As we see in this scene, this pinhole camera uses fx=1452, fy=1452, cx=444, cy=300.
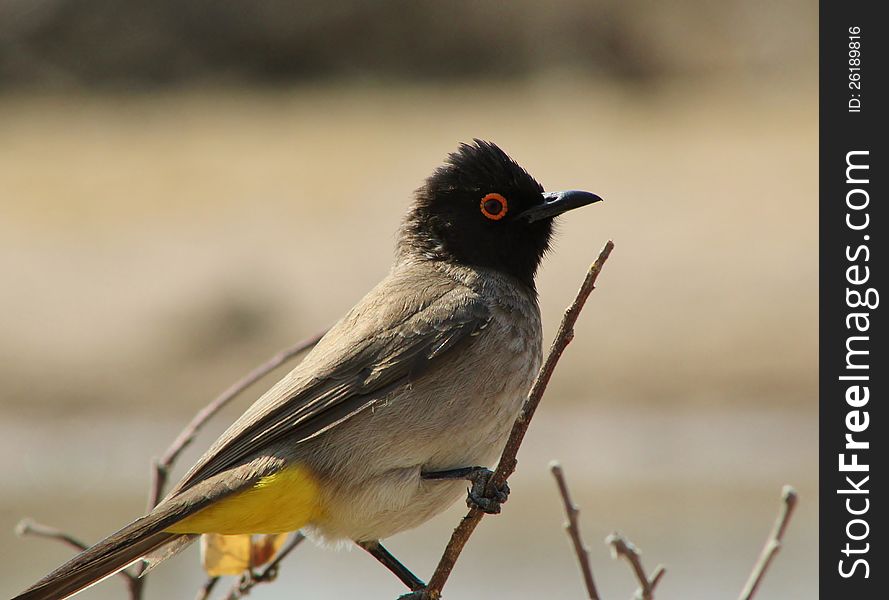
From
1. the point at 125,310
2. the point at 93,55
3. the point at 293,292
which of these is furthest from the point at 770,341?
the point at 93,55

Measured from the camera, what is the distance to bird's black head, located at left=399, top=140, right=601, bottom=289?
4844 millimetres

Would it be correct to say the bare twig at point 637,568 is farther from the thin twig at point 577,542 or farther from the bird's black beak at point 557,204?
the bird's black beak at point 557,204

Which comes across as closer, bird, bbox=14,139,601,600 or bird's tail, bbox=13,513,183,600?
bird's tail, bbox=13,513,183,600

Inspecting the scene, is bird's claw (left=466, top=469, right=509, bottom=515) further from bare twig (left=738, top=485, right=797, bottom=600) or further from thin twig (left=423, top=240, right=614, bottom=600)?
bare twig (left=738, top=485, right=797, bottom=600)

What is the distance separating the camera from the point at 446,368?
4426mm

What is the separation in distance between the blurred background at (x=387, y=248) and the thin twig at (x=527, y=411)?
384cm

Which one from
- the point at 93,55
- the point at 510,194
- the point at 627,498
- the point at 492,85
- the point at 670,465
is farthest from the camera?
the point at 93,55

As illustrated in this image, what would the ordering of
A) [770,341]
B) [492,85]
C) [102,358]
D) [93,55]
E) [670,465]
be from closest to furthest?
[670,465], [770,341], [102,358], [492,85], [93,55]

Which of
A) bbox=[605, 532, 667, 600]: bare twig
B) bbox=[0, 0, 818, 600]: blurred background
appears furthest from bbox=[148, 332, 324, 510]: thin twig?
bbox=[0, 0, 818, 600]: blurred background

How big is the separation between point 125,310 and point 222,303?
1236 millimetres

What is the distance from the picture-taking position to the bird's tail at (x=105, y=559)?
140 inches

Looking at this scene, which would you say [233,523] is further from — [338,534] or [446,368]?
[446,368]

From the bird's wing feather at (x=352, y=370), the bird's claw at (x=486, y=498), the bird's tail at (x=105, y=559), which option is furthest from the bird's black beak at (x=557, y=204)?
the bird's tail at (x=105, y=559)

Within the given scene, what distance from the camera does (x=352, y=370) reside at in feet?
14.5
